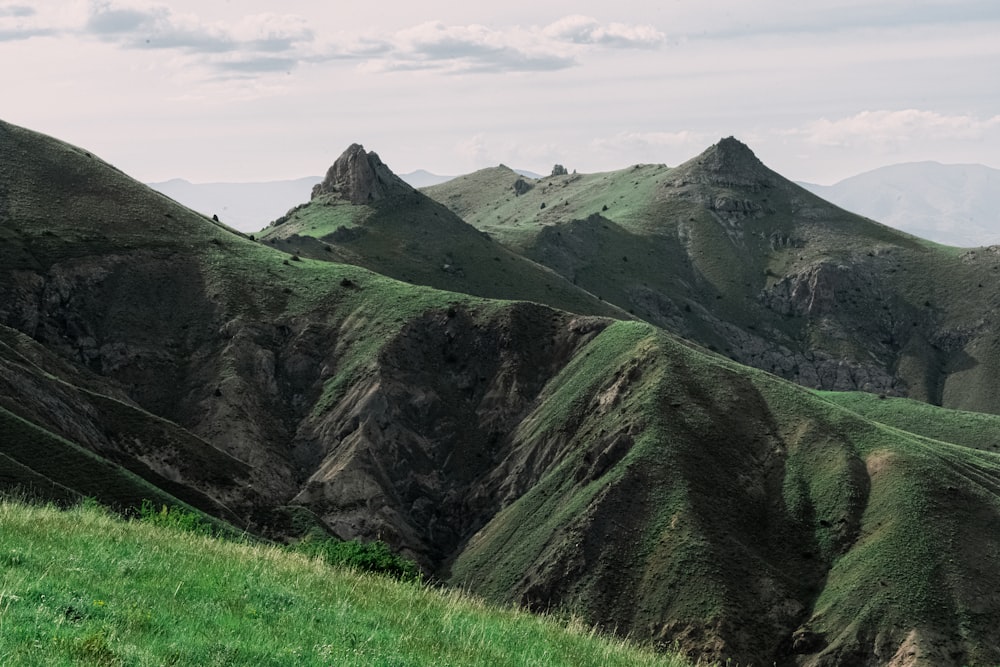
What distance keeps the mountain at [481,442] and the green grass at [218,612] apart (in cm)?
5910

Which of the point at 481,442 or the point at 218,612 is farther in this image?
the point at 481,442

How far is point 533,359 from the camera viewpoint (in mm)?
158625

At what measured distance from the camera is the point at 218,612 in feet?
72.9

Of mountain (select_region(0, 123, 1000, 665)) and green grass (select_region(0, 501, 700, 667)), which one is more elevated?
green grass (select_region(0, 501, 700, 667))

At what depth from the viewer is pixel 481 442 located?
15288 centimetres

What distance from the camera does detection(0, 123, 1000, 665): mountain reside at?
109875 millimetres

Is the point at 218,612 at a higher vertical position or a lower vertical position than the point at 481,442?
higher

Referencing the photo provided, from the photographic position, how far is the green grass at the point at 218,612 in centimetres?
1931

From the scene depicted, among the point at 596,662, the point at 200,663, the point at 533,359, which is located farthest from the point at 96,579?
the point at 533,359

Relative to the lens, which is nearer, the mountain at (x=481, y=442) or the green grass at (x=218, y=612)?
the green grass at (x=218, y=612)

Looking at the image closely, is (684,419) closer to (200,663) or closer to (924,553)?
(924,553)

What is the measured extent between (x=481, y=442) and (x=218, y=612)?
131010 millimetres

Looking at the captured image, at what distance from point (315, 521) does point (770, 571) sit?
50.0 metres

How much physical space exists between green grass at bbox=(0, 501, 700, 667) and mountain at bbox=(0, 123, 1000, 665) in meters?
59.1
